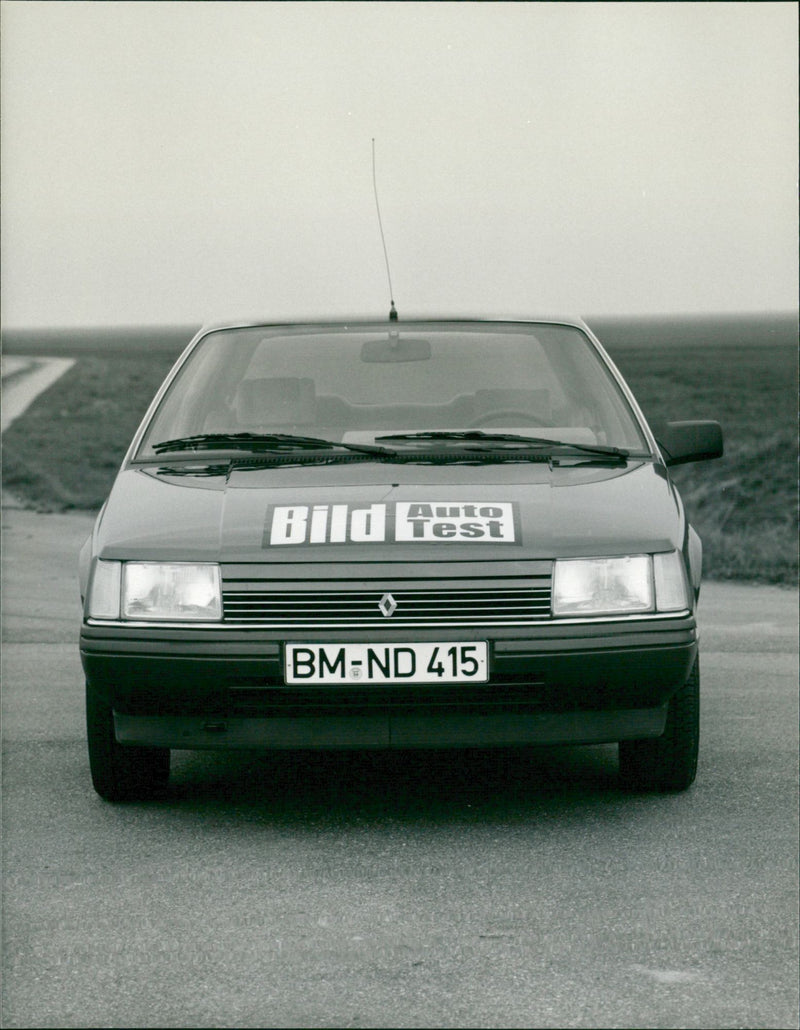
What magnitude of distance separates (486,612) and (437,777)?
1.00 metres

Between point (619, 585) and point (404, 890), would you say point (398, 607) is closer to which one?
point (619, 585)

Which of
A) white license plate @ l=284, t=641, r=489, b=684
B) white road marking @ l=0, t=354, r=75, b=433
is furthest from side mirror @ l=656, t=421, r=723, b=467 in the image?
white road marking @ l=0, t=354, r=75, b=433

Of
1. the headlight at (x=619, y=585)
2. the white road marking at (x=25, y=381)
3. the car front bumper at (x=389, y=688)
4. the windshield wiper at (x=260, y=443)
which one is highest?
the windshield wiper at (x=260, y=443)

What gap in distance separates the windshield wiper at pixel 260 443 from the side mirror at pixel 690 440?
1037 millimetres

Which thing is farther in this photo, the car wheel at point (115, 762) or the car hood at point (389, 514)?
the car wheel at point (115, 762)

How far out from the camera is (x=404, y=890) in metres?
3.74

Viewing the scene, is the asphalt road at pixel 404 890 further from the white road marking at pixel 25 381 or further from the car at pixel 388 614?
the white road marking at pixel 25 381

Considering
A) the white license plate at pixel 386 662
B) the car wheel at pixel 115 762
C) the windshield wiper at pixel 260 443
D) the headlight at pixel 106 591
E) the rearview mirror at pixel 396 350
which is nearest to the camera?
the white license plate at pixel 386 662

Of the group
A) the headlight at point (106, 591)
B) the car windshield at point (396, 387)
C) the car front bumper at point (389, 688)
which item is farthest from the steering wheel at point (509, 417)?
the headlight at point (106, 591)

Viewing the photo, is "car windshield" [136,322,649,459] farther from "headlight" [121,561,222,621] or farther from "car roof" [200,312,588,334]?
"headlight" [121,561,222,621]

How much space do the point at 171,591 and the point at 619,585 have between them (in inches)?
49.1

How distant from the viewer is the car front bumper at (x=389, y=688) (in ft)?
13.3

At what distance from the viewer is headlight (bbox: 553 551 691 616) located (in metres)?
4.09

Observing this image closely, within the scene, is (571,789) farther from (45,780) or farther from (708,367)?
(708,367)
